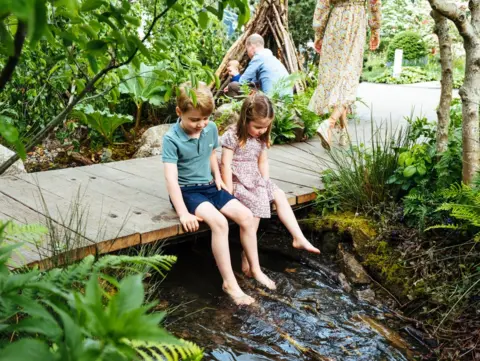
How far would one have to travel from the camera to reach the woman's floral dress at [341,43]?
6059 mm

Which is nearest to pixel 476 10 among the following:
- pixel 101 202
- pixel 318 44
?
pixel 101 202

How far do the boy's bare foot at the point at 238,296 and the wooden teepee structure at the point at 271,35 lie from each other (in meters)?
5.53

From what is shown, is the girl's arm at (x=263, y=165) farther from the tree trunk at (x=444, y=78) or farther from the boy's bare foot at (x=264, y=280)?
the tree trunk at (x=444, y=78)

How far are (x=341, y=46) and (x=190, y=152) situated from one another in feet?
10.7

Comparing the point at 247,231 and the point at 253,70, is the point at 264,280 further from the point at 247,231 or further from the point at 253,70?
the point at 253,70

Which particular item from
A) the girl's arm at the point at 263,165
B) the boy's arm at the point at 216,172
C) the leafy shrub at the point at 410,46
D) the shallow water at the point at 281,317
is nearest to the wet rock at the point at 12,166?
the shallow water at the point at 281,317

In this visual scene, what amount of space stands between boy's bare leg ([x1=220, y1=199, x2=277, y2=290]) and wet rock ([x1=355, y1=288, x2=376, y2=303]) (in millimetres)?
572

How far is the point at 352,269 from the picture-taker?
3.82m

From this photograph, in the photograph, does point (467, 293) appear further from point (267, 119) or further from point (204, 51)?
point (204, 51)

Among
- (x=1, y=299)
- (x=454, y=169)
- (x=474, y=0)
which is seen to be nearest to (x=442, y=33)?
(x=474, y=0)

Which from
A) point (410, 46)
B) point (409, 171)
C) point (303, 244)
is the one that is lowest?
point (303, 244)

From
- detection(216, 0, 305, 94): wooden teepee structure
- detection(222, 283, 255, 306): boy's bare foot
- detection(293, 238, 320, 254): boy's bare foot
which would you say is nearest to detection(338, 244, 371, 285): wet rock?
detection(293, 238, 320, 254): boy's bare foot

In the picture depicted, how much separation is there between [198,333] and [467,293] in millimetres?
1533

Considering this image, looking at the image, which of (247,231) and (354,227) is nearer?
(247,231)
